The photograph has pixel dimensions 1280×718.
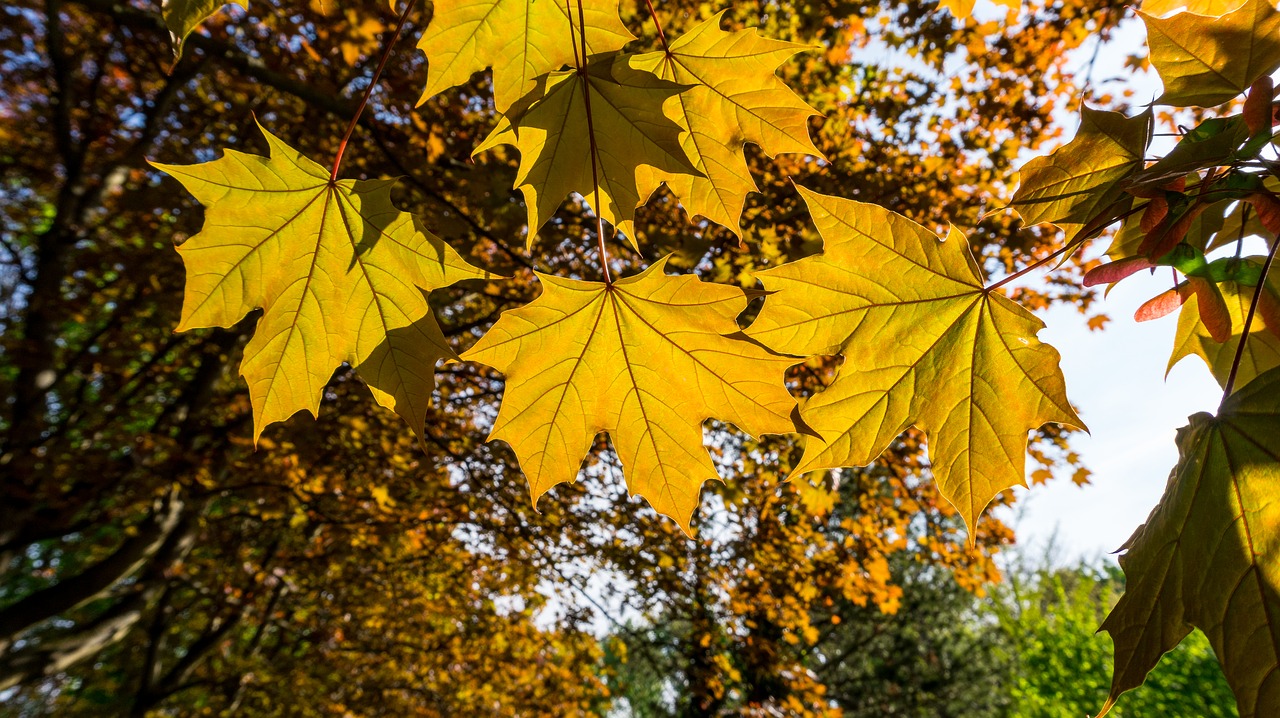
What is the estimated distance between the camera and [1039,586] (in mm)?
28016

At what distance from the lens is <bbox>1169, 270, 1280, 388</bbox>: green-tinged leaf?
3.92ft

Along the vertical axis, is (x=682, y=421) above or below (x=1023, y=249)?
below

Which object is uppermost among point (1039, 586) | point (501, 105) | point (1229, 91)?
point (1039, 586)

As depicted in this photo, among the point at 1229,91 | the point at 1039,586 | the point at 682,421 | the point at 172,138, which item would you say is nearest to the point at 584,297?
the point at 682,421

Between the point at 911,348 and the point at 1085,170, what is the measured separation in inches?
18.0

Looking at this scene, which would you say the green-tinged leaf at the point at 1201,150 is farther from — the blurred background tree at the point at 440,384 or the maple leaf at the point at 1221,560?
the blurred background tree at the point at 440,384

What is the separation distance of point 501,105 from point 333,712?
11.4 metres

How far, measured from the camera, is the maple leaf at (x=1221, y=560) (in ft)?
2.73

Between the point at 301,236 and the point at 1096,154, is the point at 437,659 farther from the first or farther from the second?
the point at 1096,154

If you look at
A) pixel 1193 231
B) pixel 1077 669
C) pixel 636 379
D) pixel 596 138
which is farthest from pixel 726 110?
pixel 1077 669

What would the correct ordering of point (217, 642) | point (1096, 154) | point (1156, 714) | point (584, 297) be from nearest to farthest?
point (1096, 154), point (584, 297), point (217, 642), point (1156, 714)

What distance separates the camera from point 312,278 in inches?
54.4

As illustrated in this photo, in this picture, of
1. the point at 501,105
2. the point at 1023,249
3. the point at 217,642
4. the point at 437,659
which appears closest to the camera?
the point at 501,105

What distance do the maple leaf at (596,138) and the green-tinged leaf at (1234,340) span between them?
3.45 feet
